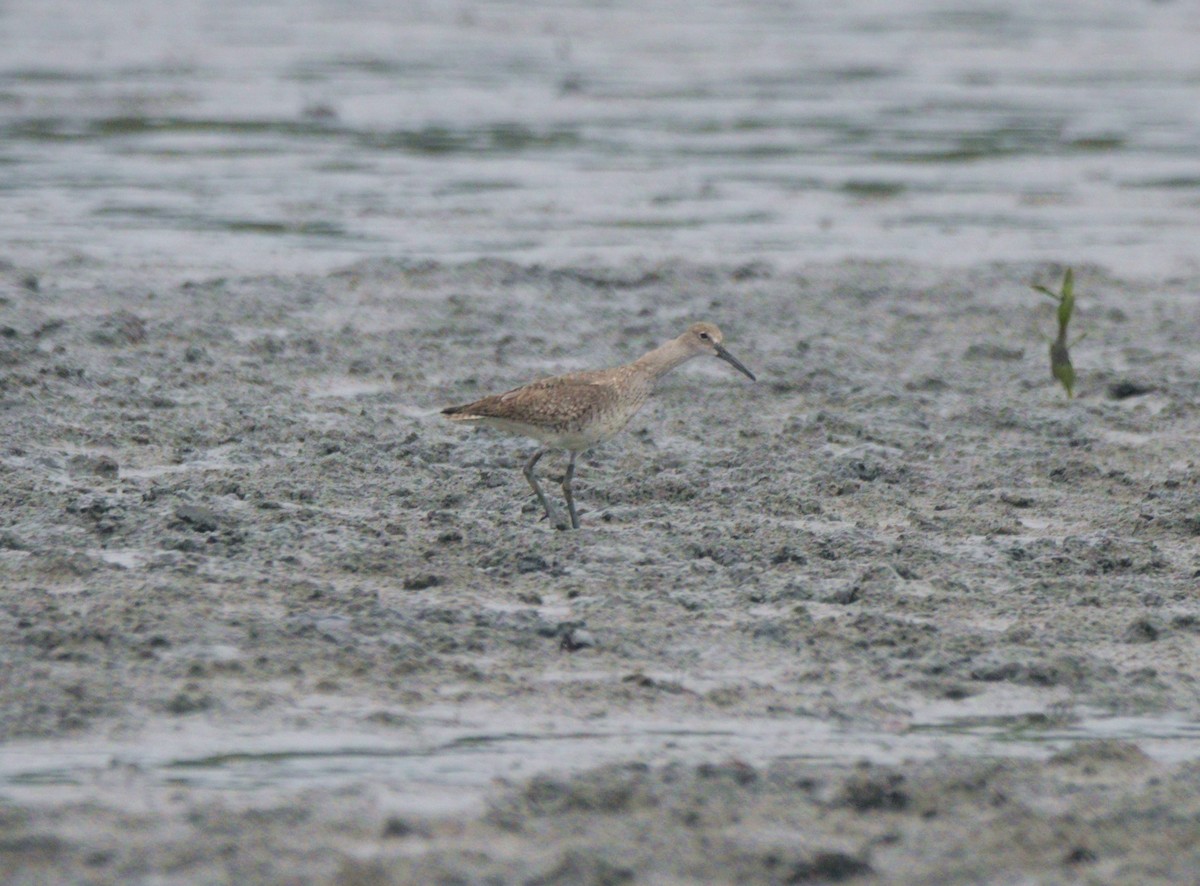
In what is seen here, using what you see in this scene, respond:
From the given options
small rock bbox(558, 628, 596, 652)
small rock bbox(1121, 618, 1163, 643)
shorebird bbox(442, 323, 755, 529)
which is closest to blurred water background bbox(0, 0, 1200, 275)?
shorebird bbox(442, 323, 755, 529)

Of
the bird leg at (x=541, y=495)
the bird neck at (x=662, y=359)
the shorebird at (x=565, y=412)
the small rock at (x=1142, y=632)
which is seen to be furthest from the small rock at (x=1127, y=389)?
the small rock at (x=1142, y=632)

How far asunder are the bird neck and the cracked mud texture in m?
0.48

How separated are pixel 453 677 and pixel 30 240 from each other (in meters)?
8.42

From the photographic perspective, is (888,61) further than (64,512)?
Yes

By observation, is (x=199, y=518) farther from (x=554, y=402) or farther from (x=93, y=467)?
(x=554, y=402)

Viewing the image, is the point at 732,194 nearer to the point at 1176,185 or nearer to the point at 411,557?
the point at 1176,185

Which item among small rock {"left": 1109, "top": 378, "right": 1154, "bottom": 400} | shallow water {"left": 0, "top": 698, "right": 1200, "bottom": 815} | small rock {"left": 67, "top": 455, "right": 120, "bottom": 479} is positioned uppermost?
small rock {"left": 1109, "top": 378, "right": 1154, "bottom": 400}

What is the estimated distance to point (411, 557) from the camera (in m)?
7.87

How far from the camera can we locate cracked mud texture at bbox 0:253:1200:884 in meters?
5.54

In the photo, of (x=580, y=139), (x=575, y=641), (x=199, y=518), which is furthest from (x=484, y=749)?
(x=580, y=139)

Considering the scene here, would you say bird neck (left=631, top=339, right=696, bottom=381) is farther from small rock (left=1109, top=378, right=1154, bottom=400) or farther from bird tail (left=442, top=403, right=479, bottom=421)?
small rock (left=1109, top=378, right=1154, bottom=400)

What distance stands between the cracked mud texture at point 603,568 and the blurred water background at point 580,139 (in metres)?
2.09

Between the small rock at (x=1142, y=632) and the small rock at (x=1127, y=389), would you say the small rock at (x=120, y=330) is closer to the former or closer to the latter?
the small rock at (x=1127, y=389)

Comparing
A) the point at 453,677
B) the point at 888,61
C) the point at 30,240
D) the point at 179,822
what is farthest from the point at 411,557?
the point at 888,61
